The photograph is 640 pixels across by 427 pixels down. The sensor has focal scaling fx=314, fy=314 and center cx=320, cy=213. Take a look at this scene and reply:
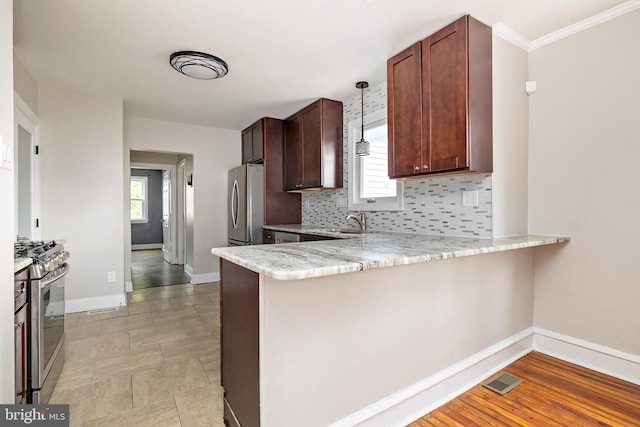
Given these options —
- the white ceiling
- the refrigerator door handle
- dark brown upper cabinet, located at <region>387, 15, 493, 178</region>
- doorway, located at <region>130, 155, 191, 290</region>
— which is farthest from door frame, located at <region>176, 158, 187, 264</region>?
dark brown upper cabinet, located at <region>387, 15, 493, 178</region>

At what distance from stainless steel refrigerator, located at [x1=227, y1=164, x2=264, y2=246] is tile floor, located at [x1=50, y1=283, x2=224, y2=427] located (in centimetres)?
104

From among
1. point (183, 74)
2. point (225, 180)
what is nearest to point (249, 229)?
point (225, 180)

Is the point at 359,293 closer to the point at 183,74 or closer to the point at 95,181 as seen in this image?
the point at 183,74

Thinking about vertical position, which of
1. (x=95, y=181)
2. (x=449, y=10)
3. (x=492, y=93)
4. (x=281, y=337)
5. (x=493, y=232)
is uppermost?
(x=449, y=10)

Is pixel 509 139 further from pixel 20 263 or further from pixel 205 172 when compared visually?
pixel 205 172

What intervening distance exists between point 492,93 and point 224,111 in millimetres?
3060

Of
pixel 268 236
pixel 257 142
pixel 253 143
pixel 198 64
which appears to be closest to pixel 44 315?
pixel 198 64

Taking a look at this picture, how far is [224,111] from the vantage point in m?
3.99

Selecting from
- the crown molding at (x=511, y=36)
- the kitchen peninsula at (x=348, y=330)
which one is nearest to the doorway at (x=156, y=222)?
the kitchen peninsula at (x=348, y=330)

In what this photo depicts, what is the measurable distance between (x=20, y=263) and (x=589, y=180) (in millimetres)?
3248

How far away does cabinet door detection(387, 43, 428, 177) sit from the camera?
2262 mm

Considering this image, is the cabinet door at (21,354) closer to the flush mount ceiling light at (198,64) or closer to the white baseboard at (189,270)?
the flush mount ceiling light at (198,64)

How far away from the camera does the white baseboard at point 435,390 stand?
4.89 feet

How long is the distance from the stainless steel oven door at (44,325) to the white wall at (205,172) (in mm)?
2758
